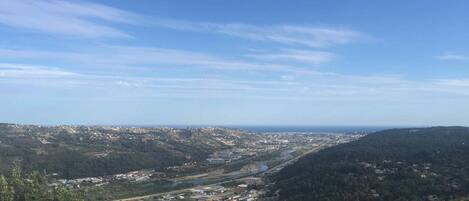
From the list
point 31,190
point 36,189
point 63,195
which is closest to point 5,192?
point 31,190

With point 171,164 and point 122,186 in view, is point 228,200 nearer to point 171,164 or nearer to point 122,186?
point 122,186

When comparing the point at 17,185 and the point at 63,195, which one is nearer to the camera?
the point at 63,195

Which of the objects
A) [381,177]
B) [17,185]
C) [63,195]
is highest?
[17,185]

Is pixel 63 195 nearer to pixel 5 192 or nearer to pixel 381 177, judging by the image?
pixel 5 192

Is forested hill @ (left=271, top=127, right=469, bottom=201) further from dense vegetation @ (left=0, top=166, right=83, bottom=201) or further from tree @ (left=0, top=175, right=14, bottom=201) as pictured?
tree @ (left=0, top=175, right=14, bottom=201)

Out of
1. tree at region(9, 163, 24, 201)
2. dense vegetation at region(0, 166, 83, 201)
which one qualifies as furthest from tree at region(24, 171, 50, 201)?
tree at region(9, 163, 24, 201)

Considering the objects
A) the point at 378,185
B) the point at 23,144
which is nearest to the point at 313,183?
the point at 378,185

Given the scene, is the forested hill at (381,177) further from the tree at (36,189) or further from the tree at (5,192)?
the tree at (5,192)

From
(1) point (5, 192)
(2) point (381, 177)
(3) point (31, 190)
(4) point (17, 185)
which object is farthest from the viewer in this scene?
(2) point (381, 177)

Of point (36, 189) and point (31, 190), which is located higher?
point (36, 189)
